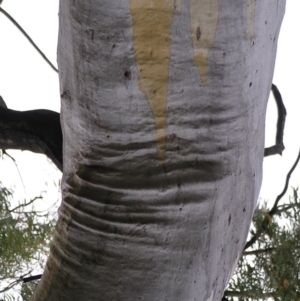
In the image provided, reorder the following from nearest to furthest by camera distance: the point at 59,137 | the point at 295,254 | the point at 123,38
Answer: the point at 123,38
the point at 59,137
the point at 295,254

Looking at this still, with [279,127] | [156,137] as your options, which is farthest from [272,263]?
[156,137]

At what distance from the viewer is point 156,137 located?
1.25 ft

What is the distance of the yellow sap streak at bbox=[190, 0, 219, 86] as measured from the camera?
1.19 ft

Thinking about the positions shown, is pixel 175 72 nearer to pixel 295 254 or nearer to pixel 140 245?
pixel 140 245

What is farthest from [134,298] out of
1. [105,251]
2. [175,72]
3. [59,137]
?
[59,137]

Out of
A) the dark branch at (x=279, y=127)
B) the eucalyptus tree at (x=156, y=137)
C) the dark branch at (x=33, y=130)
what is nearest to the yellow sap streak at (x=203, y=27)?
the eucalyptus tree at (x=156, y=137)

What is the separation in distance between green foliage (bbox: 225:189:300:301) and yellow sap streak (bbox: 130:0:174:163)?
605 millimetres

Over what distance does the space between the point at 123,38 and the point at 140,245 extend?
0.14 meters

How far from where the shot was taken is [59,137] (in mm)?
722

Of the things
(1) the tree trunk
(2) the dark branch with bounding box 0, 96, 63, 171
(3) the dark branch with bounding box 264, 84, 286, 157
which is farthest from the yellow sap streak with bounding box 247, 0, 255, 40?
(3) the dark branch with bounding box 264, 84, 286, 157

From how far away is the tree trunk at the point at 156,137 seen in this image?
366 millimetres

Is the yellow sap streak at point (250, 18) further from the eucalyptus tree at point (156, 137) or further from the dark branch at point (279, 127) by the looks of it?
the dark branch at point (279, 127)

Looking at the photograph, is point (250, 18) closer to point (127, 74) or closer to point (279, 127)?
point (127, 74)

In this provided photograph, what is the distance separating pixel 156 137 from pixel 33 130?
0.37m
